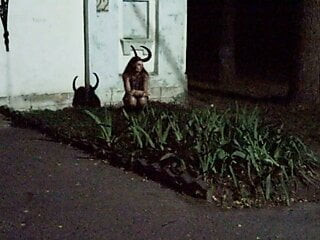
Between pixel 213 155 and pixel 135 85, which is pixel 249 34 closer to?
pixel 135 85

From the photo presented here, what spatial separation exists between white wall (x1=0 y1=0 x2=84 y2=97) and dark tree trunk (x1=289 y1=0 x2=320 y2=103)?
344 cm

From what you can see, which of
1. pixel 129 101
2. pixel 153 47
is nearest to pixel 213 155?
pixel 129 101

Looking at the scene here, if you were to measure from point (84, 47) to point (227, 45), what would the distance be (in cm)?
441

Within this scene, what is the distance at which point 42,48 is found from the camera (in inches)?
445

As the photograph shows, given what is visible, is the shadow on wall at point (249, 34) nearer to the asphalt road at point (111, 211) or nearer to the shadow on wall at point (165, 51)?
the shadow on wall at point (165, 51)

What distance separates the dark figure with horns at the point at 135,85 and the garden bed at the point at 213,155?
48.3 inches

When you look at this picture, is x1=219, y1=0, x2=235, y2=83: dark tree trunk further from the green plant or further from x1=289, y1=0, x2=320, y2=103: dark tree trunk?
the green plant

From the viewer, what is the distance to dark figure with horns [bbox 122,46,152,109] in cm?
1068

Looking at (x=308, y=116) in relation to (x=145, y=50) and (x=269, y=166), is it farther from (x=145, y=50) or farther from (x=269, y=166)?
(x=269, y=166)

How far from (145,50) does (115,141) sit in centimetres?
371

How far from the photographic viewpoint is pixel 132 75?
10.7 m

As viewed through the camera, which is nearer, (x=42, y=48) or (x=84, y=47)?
(x=42, y=48)

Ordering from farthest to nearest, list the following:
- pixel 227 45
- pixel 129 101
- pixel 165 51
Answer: pixel 227 45 < pixel 165 51 < pixel 129 101

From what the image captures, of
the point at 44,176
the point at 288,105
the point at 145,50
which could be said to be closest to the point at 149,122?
the point at 44,176
